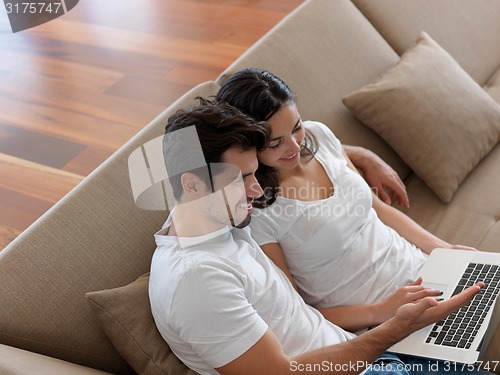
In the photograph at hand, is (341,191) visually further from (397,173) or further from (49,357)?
(49,357)

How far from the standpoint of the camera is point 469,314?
1.79 meters

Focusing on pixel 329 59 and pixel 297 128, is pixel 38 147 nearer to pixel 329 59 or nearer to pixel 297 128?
pixel 329 59

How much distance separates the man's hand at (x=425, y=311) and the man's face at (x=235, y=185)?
0.41 metres

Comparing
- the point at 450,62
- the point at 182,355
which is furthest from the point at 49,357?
the point at 450,62

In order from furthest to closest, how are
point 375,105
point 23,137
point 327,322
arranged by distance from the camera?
1. point 23,137
2. point 375,105
3. point 327,322

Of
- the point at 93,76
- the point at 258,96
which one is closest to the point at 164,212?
the point at 258,96

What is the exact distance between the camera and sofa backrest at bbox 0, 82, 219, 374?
160cm

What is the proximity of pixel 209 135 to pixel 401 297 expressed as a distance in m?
0.61

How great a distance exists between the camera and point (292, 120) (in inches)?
71.6

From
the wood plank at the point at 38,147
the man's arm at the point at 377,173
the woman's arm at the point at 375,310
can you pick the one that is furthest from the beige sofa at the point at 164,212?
the wood plank at the point at 38,147

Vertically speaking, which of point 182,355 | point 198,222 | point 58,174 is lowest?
point 58,174

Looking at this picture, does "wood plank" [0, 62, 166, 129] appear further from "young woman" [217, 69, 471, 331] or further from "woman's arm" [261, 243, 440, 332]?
"woman's arm" [261, 243, 440, 332]

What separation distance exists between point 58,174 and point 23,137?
1.13 ft

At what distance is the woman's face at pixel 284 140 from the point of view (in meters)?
1.80
